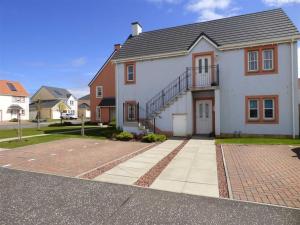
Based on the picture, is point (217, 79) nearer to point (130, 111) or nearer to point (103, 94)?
point (130, 111)

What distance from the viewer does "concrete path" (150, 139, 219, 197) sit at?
Answer: 6.30 m

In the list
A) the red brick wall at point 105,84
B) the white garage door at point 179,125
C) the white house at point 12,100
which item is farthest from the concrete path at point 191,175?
the white house at point 12,100

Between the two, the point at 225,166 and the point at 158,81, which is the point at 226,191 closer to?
the point at 225,166

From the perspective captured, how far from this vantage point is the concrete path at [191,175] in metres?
6.30

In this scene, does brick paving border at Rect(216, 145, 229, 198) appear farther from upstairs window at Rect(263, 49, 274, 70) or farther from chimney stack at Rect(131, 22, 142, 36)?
chimney stack at Rect(131, 22, 142, 36)

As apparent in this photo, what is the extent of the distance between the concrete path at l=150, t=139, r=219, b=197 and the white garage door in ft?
21.2

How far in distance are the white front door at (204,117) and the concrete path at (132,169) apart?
7.51 meters

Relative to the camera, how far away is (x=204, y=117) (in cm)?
1820

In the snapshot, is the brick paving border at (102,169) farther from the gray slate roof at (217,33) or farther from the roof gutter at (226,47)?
the gray slate roof at (217,33)

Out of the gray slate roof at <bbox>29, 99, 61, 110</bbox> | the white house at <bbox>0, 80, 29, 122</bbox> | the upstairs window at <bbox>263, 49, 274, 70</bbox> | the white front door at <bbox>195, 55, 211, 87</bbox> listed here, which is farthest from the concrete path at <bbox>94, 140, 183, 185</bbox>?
the gray slate roof at <bbox>29, 99, 61, 110</bbox>

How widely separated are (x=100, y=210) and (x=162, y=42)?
58.7 feet

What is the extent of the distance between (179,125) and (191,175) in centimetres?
1029

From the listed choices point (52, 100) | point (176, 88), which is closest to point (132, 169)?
point (176, 88)

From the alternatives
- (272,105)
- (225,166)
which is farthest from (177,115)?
(225,166)
